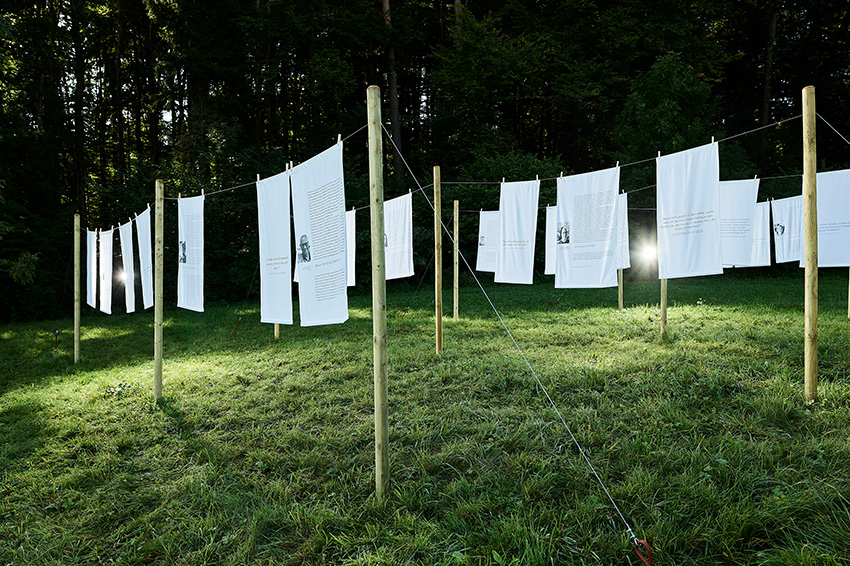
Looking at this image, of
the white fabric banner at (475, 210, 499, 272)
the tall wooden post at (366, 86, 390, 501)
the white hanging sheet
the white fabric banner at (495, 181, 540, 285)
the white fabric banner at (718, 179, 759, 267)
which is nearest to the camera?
the tall wooden post at (366, 86, 390, 501)

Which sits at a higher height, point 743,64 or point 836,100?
point 743,64

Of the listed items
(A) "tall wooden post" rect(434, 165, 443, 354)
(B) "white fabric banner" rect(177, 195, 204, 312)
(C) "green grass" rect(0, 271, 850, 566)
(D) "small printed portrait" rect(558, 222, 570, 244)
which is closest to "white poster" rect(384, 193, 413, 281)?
(A) "tall wooden post" rect(434, 165, 443, 354)

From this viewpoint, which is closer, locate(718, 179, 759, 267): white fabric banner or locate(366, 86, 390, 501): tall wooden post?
locate(366, 86, 390, 501): tall wooden post

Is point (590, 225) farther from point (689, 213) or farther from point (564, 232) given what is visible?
point (689, 213)

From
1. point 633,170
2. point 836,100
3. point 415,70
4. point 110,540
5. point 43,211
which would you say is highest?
point 415,70

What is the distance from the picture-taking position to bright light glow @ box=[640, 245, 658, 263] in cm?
1675

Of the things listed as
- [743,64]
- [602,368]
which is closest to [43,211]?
[602,368]

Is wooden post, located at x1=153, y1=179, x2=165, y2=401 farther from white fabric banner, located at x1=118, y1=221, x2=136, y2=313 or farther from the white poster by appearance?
the white poster

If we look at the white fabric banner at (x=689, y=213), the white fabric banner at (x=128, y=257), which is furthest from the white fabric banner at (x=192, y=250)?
the white fabric banner at (x=689, y=213)

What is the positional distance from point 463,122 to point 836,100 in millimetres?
17590

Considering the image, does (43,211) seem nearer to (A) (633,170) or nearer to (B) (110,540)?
(B) (110,540)

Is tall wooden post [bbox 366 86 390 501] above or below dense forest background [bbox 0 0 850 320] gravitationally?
below

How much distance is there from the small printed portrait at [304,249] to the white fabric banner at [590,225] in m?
4.17

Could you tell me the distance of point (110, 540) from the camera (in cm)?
311
